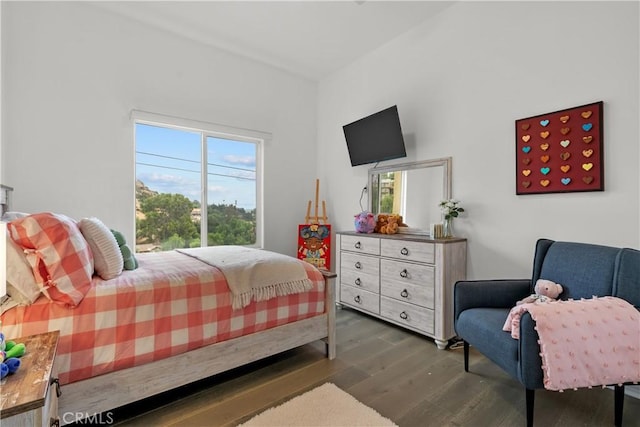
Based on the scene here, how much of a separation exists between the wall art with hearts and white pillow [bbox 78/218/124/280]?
277cm

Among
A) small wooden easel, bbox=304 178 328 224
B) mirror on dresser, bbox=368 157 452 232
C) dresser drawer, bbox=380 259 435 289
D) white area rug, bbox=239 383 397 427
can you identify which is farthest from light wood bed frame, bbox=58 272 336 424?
small wooden easel, bbox=304 178 328 224

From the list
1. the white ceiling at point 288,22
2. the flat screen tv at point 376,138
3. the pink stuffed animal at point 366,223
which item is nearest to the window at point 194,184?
the white ceiling at point 288,22

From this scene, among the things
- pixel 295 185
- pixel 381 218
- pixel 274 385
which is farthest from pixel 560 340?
pixel 295 185

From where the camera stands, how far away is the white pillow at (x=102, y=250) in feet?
5.55

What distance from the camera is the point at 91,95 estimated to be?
2.77 m

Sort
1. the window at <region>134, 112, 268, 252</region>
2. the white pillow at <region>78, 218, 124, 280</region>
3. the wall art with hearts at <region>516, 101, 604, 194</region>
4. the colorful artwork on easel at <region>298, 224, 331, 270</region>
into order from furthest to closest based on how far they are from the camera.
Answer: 1. the colorful artwork on easel at <region>298, 224, 331, 270</region>
2. the window at <region>134, 112, 268, 252</region>
3. the wall art with hearts at <region>516, 101, 604, 194</region>
4. the white pillow at <region>78, 218, 124, 280</region>

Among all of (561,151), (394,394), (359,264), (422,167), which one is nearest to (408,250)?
(359,264)

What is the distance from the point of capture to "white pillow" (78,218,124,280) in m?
1.69

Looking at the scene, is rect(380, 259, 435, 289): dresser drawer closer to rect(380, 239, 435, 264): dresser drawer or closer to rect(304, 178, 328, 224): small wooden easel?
rect(380, 239, 435, 264): dresser drawer

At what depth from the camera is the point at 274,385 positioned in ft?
6.30

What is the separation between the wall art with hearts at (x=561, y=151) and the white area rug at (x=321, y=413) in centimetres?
190

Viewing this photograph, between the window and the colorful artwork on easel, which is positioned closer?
the window

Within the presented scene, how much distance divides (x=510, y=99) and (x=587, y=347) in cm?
182

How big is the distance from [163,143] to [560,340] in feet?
11.8
